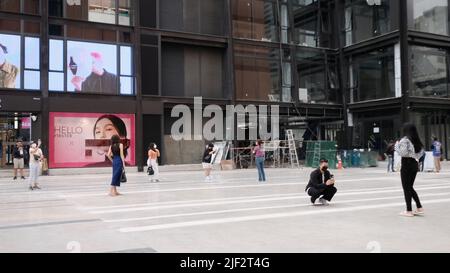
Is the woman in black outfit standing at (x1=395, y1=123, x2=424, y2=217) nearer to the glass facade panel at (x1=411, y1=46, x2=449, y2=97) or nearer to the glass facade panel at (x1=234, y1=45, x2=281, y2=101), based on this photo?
the glass facade panel at (x1=234, y1=45, x2=281, y2=101)

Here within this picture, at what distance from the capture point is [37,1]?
987 inches

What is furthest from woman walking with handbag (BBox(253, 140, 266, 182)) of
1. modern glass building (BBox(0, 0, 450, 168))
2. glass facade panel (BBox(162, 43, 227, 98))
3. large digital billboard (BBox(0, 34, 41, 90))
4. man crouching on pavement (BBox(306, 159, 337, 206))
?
large digital billboard (BBox(0, 34, 41, 90))

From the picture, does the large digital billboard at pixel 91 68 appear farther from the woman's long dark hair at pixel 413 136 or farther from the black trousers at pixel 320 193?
the woman's long dark hair at pixel 413 136

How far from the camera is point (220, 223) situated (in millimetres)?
8797

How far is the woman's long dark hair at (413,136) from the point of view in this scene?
935 cm

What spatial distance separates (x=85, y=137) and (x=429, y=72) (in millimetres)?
22572

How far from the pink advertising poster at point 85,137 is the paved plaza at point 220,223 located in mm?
10827

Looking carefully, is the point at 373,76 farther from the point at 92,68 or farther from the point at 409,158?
the point at 409,158

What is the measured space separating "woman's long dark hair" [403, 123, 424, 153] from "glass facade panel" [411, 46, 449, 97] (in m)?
22.7

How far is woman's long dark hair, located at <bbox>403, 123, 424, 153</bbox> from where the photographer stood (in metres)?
9.35

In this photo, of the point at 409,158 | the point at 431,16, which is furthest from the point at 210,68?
the point at 409,158

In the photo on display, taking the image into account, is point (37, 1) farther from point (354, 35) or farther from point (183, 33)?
point (354, 35)

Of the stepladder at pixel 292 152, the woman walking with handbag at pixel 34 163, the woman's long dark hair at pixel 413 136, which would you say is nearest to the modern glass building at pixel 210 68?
the stepladder at pixel 292 152

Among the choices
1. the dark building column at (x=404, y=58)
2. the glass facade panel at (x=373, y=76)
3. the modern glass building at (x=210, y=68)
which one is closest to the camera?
the modern glass building at (x=210, y=68)
